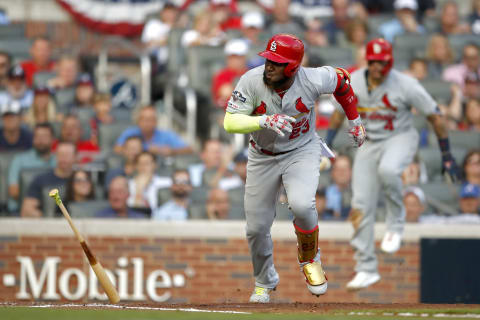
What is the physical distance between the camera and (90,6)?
48.6 ft

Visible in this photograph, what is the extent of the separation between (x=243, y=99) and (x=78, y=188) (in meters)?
4.08

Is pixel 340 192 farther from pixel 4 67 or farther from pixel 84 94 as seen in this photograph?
pixel 4 67

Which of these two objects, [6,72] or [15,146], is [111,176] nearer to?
[15,146]

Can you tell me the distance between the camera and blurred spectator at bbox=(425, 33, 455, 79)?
13344 mm

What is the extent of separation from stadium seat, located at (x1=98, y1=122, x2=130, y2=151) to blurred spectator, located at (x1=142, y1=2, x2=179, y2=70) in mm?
1648

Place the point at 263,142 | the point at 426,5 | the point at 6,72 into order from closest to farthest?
the point at 263,142 → the point at 6,72 → the point at 426,5

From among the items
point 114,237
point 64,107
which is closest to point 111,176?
point 114,237

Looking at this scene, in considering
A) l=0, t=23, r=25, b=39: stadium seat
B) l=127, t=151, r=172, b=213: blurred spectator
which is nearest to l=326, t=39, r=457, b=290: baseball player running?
l=127, t=151, r=172, b=213: blurred spectator

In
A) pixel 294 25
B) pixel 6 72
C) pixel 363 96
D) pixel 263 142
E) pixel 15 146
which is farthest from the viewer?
pixel 294 25

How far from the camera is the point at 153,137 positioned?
12094 mm

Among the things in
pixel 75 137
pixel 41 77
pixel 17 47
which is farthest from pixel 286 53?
pixel 17 47

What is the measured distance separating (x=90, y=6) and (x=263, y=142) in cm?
782

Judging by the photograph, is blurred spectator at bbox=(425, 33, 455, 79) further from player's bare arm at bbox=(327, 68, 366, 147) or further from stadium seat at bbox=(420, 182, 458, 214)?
player's bare arm at bbox=(327, 68, 366, 147)

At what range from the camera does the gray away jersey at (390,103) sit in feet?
30.3
